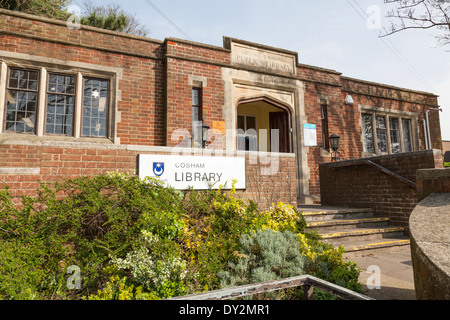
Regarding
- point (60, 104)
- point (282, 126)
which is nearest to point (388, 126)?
point (282, 126)

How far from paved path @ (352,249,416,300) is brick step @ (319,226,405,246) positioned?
1.82ft

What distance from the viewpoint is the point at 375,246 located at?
5676 millimetres

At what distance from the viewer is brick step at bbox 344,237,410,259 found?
5.40 metres

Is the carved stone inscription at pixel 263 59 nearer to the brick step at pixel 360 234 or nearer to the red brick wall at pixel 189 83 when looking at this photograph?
the red brick wall at pixel 189 83

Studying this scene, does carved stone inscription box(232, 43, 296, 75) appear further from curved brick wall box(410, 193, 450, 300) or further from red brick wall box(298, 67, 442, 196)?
curved brick wall box(410, 193, 450, 300)

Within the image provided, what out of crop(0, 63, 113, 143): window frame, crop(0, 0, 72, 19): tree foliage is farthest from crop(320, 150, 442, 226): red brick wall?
crop(0, 0, 72, 19): tree foliage

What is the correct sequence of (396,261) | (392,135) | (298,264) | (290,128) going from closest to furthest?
(298,264)
(396,261)
(290,128)
(392,135)

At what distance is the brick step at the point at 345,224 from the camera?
617 centimetres

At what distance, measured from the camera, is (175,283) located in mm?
3199
